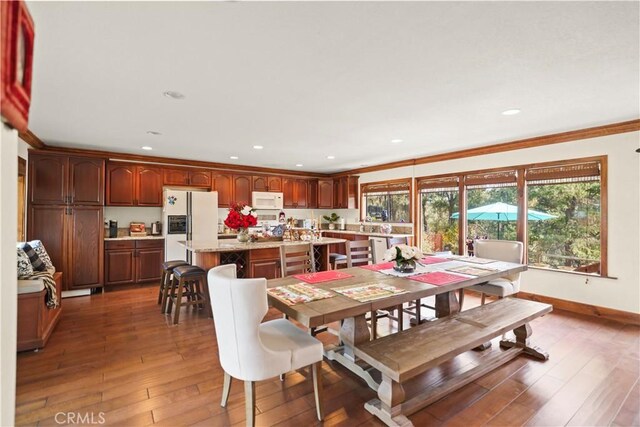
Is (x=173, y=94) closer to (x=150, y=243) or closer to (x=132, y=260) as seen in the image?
(x=150, y=243)

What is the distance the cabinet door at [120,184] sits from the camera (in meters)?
5.09

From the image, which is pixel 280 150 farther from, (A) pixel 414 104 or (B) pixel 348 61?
(B) pixel 348 61

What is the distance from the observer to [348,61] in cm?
202

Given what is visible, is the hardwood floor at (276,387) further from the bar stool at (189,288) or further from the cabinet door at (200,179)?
the cabinet door at (200,179)

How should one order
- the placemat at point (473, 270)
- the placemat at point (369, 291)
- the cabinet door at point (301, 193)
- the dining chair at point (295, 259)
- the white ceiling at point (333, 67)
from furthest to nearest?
the cabinet door at point (301, 193)
the dining chair at point (295, 259)
the placemat at point (473, 270)
the placemat at point (369, 291)
the white ceiling at point (333, 67)

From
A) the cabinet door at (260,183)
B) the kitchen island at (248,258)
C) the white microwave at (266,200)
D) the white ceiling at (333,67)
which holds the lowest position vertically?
the kitchen island at (248,258)

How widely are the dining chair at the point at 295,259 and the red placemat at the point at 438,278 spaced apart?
1.06 meters

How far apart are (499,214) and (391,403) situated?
393 centimetres

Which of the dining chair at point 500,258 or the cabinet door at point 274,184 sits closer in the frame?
the dining chair at point 500,258

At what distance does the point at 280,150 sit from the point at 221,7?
11.1 feet

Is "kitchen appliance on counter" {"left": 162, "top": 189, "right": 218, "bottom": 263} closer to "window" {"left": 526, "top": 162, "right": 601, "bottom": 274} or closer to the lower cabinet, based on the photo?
the lower cabinet

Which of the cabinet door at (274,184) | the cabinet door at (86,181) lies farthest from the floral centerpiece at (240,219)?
the cabinet door at (274,184)

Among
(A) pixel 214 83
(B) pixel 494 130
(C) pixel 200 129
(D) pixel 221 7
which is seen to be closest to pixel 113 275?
(C) pixel 200 129

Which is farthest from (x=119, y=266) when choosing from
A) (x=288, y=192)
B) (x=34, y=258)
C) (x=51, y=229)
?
(x=288, y=192)
